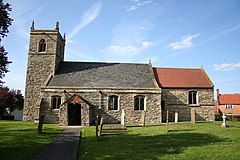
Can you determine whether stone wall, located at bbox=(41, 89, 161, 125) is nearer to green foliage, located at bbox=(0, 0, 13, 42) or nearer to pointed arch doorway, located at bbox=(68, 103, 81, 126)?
pointed arch doorway, located at bbox=(68, 103, 81, 126)

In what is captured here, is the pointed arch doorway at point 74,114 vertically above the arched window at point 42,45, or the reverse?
the arched window at point 42,45

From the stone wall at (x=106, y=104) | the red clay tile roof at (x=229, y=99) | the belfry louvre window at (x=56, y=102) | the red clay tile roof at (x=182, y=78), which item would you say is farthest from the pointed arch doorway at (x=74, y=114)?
the red clay tile roof at (x=229, y=99)

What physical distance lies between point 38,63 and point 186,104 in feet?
70.9

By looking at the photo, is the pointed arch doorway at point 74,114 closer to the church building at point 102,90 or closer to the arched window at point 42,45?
the church building at point 102,90

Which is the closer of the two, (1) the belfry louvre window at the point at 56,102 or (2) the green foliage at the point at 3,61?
(2) the green foliage at the point at 3,61

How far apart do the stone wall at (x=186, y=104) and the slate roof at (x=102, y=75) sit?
352 centimetres

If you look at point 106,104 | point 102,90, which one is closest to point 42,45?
point 102,90

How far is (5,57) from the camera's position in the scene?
9930mm

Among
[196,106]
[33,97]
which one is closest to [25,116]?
[33,97]

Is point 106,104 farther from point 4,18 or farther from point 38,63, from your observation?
point 4,18

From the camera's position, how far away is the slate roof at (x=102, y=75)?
87.2 ft

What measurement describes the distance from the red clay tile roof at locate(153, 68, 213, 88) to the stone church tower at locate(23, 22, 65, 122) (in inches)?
611

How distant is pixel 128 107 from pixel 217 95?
36.0 metres

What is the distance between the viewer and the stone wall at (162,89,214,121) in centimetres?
2823
